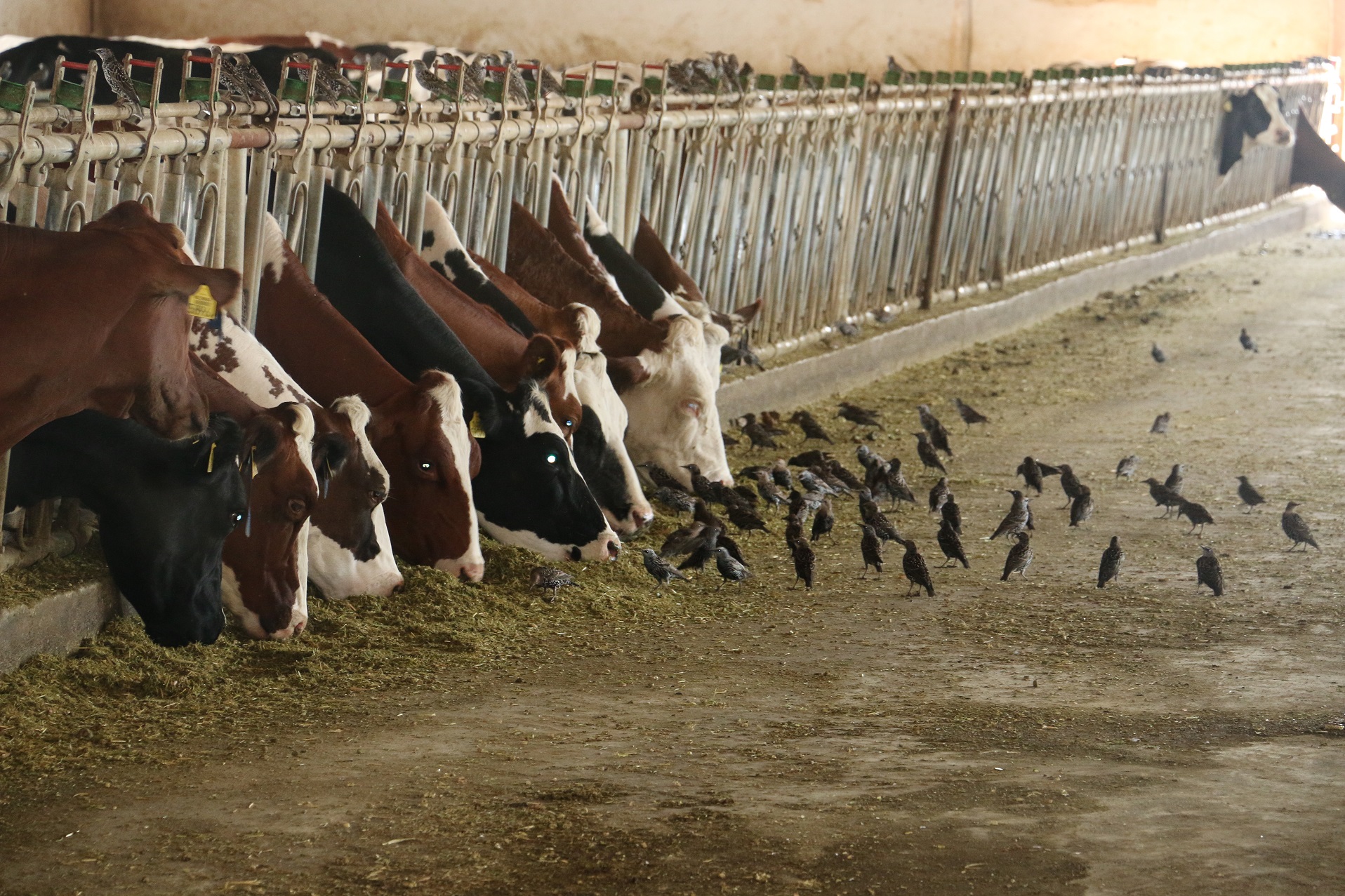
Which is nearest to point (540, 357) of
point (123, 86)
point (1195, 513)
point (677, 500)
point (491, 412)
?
point (491, 412)

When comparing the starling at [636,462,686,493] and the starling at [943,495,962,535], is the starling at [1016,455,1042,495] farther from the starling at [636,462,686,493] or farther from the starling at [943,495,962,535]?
the starling at [636,462,686,493]

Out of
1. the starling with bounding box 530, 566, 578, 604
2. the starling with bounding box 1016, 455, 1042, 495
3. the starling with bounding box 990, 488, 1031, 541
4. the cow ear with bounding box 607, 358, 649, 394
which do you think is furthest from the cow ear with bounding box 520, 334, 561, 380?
the starling with bounding box 1016, 455, 1042, 495

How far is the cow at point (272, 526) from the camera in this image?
460 centimetres

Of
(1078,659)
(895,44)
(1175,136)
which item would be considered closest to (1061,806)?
(1078,659)

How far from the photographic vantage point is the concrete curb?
9.11 meters

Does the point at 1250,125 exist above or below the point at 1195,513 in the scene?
above

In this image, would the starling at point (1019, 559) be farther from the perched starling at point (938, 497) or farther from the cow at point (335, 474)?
the cow at point (335, 474)

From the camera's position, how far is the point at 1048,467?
24.8 feet

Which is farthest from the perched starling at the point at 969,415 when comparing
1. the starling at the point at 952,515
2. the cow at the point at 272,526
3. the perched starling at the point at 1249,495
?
the cow at the point at 272,526

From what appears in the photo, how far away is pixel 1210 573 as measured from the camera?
19.0 ft

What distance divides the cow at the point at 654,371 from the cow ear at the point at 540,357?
3.29 feet

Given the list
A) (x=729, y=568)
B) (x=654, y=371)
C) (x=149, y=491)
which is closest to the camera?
(x=149, y=491)

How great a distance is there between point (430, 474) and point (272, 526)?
0.64 metres

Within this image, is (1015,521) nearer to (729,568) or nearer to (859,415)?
(729,568)
